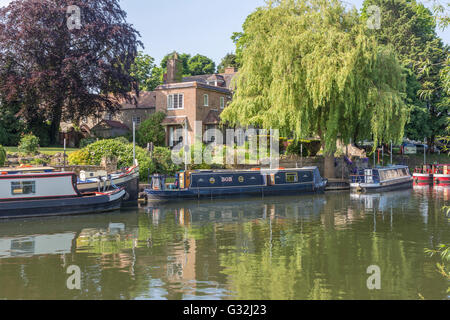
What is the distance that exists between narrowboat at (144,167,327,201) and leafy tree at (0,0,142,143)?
1526cm

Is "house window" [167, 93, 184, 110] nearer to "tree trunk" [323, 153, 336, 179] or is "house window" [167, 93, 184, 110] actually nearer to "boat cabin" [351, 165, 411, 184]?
"tree trunk" [323, 153, 336, 179]

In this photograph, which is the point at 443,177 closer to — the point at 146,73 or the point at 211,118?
the point at 211,118

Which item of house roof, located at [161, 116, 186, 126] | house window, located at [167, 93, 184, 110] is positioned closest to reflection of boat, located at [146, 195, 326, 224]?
house roof, located at [161, 116, 186, 126]

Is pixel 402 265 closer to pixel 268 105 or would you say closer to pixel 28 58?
pixel 268 105

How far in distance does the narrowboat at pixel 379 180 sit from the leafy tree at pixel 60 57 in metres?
22.7

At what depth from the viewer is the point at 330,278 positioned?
10211 millimetres

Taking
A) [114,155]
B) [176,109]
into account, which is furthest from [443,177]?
[114,155]

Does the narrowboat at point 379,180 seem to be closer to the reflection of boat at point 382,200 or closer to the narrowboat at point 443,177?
the reflection of boat at point 382,200

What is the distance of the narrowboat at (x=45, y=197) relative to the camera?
20.0 meters

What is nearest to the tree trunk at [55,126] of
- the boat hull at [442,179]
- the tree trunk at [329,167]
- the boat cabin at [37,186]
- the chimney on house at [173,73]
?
the chimney on house at [173,73]

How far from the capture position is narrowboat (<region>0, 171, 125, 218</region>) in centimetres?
1997

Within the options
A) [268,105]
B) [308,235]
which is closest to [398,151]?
[268,105]
